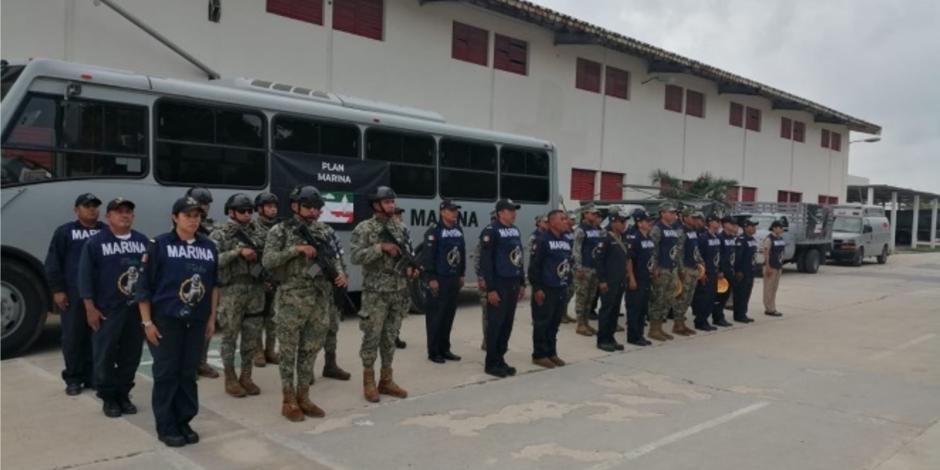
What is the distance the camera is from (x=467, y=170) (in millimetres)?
11555

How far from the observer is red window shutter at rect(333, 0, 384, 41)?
14734mm

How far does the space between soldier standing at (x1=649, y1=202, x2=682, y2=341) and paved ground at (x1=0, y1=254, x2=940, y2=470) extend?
0.60 meters

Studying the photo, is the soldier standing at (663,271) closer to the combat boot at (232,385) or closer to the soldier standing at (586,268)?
the soldier standing at (586,268)

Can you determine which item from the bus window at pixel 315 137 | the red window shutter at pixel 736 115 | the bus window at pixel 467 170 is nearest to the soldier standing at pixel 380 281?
the bus window at pixel 315 137

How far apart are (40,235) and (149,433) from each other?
10.6 ft

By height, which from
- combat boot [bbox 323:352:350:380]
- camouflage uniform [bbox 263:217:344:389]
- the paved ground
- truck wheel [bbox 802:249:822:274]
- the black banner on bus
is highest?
the black banner on bus

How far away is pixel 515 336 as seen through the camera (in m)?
9.53

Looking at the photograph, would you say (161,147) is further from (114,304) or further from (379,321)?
(379,321)

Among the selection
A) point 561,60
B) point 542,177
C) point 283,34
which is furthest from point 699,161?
point 283,34

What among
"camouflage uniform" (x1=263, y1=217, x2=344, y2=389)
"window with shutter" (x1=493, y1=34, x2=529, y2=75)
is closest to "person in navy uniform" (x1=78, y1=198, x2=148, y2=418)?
"camouflage uniform" (x1=263, y1=217, x2=344, y2=389)

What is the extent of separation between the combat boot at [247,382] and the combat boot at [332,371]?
798mm

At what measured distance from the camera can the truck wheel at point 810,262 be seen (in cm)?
2159

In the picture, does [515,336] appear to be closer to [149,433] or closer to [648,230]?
[648,230]

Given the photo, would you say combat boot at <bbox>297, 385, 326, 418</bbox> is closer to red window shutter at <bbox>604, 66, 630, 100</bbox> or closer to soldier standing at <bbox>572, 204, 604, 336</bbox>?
soldier standing at <bbox>572, 204, 604, 336</bbox>
